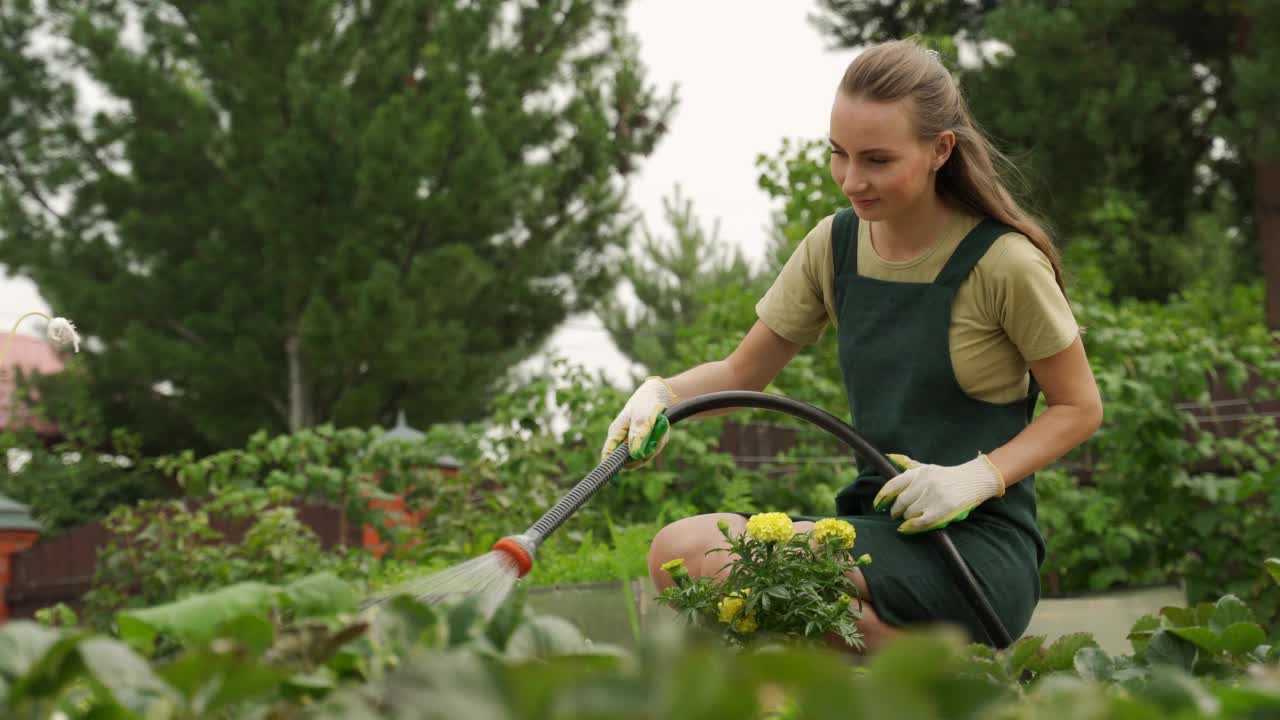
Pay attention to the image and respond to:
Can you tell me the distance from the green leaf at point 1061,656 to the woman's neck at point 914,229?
1.14 m

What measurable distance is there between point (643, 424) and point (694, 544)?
8.2 inches

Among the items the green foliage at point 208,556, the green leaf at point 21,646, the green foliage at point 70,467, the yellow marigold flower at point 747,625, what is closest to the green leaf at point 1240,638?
the green leaf at point 21,646

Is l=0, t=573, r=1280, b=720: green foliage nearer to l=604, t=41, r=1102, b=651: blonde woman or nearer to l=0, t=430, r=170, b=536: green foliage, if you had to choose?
l=604, t=41, r=1102, b=651: blonde woman

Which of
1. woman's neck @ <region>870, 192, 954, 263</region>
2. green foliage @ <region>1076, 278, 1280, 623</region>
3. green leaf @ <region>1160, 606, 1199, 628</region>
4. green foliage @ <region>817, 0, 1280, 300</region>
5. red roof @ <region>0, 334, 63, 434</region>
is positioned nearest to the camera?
green leaf @ <region>1160, 606, 1199, 628</region>

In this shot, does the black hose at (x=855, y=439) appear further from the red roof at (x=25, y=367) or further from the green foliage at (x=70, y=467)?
the red roof at (x=25, y=367)

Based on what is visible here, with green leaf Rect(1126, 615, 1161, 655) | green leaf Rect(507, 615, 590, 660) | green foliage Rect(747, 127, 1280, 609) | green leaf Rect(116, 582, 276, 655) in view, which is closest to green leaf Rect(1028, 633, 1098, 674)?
green leaf Rect(1126, 615, 1161, 655)

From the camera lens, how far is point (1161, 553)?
13.2 feet

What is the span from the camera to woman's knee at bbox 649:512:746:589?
190 cm

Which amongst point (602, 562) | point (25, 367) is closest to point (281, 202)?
point (25, 367)

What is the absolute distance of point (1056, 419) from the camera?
196 cm

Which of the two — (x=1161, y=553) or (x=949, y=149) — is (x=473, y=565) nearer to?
(x=949, y=149)

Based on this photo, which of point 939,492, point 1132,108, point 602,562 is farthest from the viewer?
Result: point 1132,108

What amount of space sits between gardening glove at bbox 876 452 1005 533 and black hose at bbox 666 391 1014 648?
52 millimetres

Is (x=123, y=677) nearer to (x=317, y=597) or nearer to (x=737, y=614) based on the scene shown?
(x=317, y=597)
